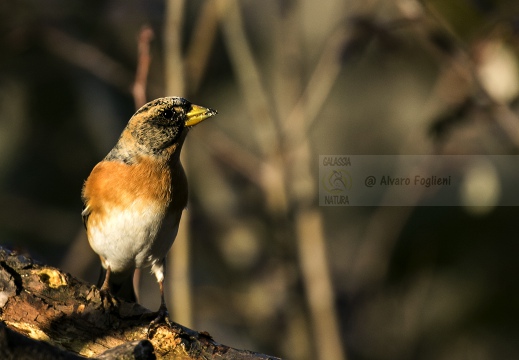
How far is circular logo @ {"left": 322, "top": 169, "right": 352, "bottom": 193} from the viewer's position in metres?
5.94

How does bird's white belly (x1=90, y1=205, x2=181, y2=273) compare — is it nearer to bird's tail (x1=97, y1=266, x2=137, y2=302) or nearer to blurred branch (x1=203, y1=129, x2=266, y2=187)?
bird's tail (x1=97, y1=266, x2=137, y2=302)

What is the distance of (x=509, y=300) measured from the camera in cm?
628

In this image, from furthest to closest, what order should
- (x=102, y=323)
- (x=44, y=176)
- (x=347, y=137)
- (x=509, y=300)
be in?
(x=347, y=137) < (x=44, y=176) < (x=509, y=300) < (x=102, y=323)

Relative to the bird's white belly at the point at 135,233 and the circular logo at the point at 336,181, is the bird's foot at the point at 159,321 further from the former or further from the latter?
the circular logo at the point at 336,181

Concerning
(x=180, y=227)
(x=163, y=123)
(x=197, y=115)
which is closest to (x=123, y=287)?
(x=180, y=227)

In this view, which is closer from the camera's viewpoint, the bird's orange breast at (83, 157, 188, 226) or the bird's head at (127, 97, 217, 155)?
the bird's orange breast at (83, 157, 188, 226)

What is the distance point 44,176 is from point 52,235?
0.77 meters

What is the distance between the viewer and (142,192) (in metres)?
4.17

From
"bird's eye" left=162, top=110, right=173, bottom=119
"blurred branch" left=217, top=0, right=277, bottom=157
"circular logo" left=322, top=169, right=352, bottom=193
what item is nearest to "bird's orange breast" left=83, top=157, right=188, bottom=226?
"bird's eye" left=162, top=110, right=173, bottom=119

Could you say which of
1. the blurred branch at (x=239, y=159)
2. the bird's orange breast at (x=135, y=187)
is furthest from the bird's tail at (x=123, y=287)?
the blurred branch at (x=239, y=159)

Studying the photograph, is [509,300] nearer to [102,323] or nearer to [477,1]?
[477,1]

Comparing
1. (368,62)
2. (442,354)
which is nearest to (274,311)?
(442,354)

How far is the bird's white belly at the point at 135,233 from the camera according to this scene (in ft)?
13.5

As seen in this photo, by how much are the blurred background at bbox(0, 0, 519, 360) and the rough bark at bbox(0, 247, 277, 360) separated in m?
1.24
